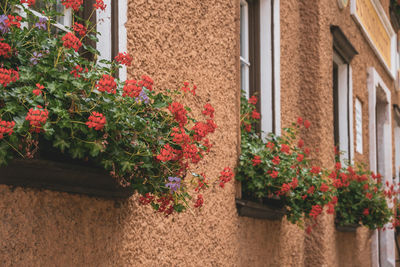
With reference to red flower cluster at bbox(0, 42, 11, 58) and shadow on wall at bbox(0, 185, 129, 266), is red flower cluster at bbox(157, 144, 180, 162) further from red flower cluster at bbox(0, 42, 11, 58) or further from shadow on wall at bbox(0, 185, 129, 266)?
red flower cluster at bbox(0, 42, 11, 58)

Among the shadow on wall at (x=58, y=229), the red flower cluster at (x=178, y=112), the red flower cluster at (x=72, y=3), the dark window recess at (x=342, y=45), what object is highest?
the dark window recess at (x=342, y=45)

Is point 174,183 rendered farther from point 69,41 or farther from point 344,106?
point 344,106

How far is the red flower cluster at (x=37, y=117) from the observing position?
2125 mm

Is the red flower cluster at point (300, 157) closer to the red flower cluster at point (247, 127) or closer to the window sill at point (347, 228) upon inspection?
the red flower cluster at point (247, 127)

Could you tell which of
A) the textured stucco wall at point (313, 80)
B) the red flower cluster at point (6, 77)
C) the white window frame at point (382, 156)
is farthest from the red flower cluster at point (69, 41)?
the white window frame at point (382, 156)

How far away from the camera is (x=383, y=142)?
11.6 m

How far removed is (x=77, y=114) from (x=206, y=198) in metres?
1.90

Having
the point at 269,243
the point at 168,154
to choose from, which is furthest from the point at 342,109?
the point at 168,154

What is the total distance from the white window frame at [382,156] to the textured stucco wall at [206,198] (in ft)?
6.89

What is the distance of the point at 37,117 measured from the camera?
7.00ft

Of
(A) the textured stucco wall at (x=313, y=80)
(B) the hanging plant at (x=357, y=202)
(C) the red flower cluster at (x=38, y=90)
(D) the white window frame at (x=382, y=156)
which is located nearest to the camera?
(C) the red flower cluster at (x=38, y=90)

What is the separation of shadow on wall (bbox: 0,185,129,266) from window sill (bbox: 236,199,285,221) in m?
1.62

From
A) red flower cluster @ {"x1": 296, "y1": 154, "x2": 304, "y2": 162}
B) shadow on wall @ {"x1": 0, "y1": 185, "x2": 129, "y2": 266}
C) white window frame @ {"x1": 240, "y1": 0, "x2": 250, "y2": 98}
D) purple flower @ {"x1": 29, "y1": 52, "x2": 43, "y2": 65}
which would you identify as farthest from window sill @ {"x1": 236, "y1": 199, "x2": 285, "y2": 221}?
purple flower @ {"x1": 29, "y1": 52, "x2": 43, "y2": 65}

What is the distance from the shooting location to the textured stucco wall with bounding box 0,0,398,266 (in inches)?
107
